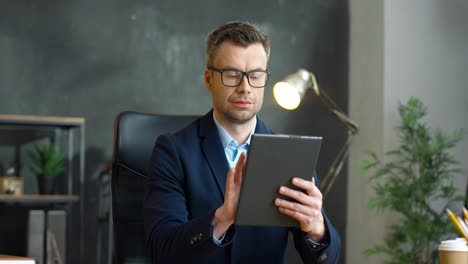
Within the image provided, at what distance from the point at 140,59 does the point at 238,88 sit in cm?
319

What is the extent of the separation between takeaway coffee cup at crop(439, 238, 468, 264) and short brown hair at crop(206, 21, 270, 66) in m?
0.68

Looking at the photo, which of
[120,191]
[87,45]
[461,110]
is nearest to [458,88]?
[461,110]

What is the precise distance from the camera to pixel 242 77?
1.80 metres

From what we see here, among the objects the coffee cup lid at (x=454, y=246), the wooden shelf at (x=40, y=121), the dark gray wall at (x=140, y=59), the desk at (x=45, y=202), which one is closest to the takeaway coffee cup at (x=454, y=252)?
the coffee cup lid at (x=454, y=246)

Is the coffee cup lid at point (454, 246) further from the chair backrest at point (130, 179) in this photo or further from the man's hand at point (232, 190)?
the chair backrest at point (130, 179)

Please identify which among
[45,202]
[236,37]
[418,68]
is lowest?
[45,202]

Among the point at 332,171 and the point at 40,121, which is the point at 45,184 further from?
the point at 332,171

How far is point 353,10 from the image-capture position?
526 cm

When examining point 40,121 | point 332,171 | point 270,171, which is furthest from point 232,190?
point 332,171

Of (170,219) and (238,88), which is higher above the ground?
(238,88)

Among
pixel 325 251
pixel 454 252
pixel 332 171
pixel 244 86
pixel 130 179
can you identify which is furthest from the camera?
pixel 332 171

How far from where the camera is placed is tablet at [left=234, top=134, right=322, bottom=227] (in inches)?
56.4

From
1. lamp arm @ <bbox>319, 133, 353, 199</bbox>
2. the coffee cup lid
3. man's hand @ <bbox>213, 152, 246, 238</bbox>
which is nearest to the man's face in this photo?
man's hand @ <bbox>213, 152, 246, 238</bbox>

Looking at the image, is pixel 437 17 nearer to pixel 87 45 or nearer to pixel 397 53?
pixel 397 53
